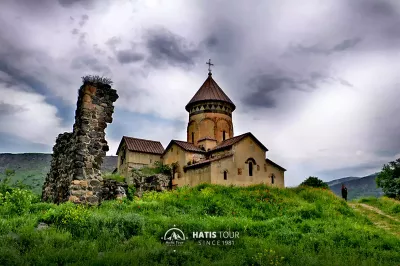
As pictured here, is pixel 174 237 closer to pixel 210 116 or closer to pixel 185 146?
pixel 185 146

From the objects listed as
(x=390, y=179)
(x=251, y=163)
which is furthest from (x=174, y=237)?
(x=390, y=179)

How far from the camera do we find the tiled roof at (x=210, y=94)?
35469mm

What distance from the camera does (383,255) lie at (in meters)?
9.54

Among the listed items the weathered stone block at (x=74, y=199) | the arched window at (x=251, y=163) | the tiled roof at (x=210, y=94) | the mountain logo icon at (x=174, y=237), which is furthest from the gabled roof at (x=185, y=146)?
the mountain logo icon at (x=174, y=237)

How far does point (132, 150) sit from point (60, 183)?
21.2 m

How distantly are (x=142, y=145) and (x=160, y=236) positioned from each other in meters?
25.6

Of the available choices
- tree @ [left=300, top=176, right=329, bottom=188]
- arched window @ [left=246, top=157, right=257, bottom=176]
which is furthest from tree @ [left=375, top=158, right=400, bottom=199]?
arched window @ [left=246, top=157, right=257, bottom=176]

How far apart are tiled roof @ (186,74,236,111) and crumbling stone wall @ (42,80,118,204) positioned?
23904 millimetres

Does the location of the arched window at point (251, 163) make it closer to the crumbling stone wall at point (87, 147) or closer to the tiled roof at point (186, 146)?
the tiled roof at point (186, 146)

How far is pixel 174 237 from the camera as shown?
9492 mm

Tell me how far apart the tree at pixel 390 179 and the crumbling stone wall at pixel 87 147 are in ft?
94.9

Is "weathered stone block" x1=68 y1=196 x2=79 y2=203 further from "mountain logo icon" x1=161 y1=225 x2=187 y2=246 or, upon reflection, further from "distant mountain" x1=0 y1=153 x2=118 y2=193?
"distant mountain" x1=0 y1=153 x2=118 y2=193

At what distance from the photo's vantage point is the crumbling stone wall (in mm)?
10953

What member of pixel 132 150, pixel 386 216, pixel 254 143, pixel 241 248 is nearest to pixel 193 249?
pixel 241 248
